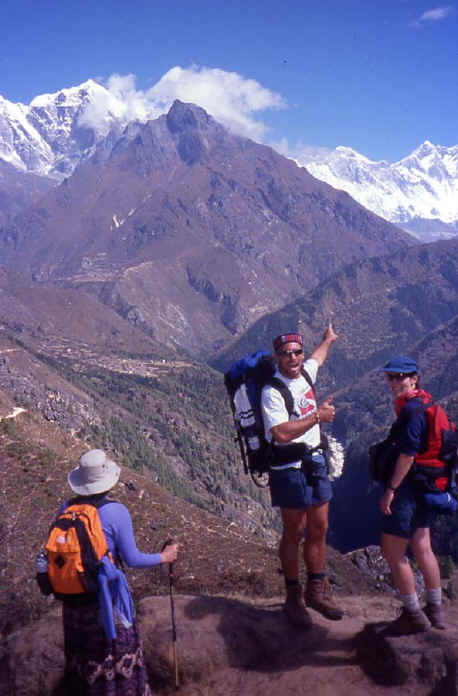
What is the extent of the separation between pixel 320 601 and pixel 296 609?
0.53 metres

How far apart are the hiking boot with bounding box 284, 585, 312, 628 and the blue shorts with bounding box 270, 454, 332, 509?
2112mm

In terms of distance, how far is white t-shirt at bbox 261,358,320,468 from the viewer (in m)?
9.82

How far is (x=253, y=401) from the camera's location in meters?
10.1

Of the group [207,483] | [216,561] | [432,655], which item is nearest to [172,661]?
[432,655]

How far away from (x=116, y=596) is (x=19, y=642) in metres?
4.35

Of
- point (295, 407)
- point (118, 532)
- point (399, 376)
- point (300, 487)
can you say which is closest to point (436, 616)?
point (300, 487)

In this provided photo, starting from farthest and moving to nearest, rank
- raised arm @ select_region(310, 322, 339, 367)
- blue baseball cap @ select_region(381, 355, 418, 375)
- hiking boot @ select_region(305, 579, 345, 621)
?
raised arm @ select_region(310, 322, 339, 367), hiking boot @ select_region(305, 579, 345, 621), blue baseball cap @ select_region(381, 355, 418, 375)

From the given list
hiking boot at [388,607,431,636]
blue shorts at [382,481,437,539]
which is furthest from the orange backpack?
hiking boot at [388,607,431,636]

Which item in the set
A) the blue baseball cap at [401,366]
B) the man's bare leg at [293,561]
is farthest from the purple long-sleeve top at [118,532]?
the blue baseball cap at [401,366]

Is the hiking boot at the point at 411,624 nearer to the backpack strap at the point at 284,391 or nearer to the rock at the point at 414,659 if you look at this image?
the rock at the point at 414,659

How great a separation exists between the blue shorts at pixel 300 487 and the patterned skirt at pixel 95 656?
3.43 metres

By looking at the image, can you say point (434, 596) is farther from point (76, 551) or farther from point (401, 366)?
point (76, 551)

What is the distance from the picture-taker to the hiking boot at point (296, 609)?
10875 millimetres

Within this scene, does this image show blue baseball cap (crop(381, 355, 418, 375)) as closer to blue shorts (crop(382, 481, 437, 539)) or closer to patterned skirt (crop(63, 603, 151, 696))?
blue shorts (crop(382, 481, 437, 539))
